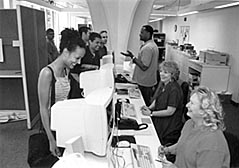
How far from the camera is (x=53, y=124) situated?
4.73 ft

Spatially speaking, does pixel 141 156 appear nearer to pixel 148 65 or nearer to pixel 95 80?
pixel 95 80

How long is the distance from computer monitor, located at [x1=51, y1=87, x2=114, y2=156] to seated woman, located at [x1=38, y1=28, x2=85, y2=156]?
369 mm

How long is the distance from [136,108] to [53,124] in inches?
56.5

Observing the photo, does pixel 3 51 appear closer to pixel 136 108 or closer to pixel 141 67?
pixel 141 67

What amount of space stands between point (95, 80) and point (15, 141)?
6.45 ft

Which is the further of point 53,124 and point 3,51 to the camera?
point 3,51

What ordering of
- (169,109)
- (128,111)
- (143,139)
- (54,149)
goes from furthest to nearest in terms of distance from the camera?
(128,111)
(169,109)
(143,139)
(54,149)

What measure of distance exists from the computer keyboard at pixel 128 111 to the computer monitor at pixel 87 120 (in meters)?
1.00

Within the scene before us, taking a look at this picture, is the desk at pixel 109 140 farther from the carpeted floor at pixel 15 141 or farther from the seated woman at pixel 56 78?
the carpeted floor at pixel 15 141

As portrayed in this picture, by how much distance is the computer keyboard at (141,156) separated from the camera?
5.12ft

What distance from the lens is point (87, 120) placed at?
53.8 inches

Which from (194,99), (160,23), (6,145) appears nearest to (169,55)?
(160,23)

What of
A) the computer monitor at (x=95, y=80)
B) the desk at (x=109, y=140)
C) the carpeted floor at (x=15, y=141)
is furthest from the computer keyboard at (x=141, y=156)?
the carpeted floor at (x=15, y=141)

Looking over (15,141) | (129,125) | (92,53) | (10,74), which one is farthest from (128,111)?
(10,74)
